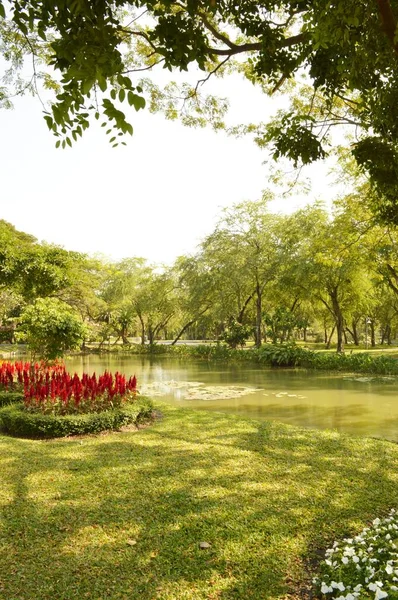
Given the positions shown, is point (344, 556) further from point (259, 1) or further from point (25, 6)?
point (259, 1)

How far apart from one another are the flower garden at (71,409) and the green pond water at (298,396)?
10.9ft

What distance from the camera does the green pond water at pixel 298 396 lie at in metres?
9.05

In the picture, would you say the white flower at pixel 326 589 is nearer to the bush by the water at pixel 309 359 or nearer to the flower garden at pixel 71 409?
the flower garden at pixel 71 409

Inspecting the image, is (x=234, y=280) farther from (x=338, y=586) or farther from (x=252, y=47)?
(x=338, y=586)

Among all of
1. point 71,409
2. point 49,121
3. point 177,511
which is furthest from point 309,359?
point 49,121

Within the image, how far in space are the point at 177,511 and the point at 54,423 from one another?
11.0ft

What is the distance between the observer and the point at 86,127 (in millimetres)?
2895

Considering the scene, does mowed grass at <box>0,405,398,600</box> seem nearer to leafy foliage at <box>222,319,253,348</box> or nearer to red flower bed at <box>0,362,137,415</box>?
red flower bed at <box>0,362,137,415</box>

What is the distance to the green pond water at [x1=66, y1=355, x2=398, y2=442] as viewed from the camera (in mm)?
9055

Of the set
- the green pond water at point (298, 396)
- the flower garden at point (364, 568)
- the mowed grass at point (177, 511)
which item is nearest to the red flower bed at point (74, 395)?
the mowed grass at point (177, 511)

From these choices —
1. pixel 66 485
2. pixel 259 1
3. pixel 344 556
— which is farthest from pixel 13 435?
pixel 259 1

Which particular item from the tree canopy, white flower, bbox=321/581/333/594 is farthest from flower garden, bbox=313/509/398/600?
the tree canopy

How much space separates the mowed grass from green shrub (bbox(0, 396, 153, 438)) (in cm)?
34

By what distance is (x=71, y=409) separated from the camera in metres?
7.02
